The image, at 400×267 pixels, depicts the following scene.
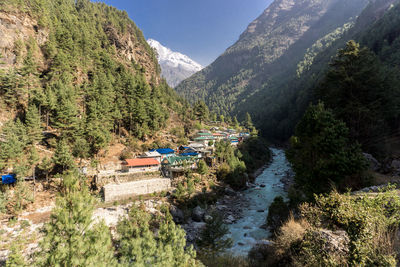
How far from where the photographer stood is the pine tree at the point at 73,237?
21.1 ft

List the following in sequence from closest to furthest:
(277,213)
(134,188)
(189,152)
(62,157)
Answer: (277,213) < (62,157) < (134,188) < (189,152)

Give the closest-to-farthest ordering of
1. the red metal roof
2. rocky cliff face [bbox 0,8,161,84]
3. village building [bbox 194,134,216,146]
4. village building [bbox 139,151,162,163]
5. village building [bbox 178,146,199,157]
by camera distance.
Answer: the red metal roof → rocky cliff face [bbox 0,8,161,84] → village building [bbox 139,151,162,163] → village building [bbox 178,146,199,157] → village building [bbox 194,134,216,146]

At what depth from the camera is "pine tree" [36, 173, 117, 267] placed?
6438mm

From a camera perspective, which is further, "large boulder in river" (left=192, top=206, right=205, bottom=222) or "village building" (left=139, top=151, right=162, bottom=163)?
"village building" (left=139, top=151, right=162, bottom=163)

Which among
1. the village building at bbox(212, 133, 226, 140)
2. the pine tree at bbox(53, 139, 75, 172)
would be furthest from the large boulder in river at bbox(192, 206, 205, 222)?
the village building at bbox(212, 133, 226, 140)

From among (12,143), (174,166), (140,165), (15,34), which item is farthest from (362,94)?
(15,34)

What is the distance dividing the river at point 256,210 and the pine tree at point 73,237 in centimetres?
1801

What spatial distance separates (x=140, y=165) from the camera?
37.8 meters

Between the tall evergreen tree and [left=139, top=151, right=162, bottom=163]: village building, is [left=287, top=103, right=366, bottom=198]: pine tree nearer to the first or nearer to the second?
the tall evergreen tree

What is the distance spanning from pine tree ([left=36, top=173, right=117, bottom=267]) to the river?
1801cm

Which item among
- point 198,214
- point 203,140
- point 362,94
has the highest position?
point 362,94

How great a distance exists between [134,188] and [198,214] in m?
13.2

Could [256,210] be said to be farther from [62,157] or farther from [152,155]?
[62,157]

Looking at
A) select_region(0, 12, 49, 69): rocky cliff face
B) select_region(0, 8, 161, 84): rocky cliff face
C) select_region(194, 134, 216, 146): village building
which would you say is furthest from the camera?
select_region(194, 134, 216, 146): village building
